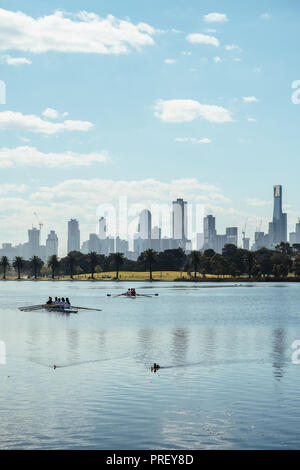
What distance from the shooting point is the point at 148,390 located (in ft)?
124

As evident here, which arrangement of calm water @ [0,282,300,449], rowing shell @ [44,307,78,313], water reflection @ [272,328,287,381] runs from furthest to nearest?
rowing shell @ [44,307,78,313]
water reflection @ [272,328,287,381]
calm water @ [0,282,300,449]

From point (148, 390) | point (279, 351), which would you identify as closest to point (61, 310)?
point (279, 351)

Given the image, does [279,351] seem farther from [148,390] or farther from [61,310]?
[61,310]

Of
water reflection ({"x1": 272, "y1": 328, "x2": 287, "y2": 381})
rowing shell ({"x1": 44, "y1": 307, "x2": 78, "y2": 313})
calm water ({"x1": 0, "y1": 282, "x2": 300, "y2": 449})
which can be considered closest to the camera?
calm water ({"x1": 0, "y1": 282, "x2": 300, "y2": 449})

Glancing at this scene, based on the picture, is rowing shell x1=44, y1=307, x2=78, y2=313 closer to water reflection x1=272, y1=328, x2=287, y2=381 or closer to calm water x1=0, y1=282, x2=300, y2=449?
calm water x1=0, y1=282, x2=300, y2=449

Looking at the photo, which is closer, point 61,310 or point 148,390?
point 148,390

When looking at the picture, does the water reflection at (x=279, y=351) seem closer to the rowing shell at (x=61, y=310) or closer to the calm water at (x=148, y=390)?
the calm water at (x=148, y=390)

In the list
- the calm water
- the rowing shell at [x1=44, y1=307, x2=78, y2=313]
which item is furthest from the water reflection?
the rowing shell at [x1=44, y1=307, x2=78, y2=313]

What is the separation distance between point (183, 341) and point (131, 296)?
347ft

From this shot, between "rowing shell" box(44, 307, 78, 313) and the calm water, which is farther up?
the calm water

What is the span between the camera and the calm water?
27922 mm

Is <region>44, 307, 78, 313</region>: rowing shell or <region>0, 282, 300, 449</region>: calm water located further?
<region>44, 307, 78, 313</region>: rowing shell

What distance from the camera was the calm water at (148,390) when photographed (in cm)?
2792

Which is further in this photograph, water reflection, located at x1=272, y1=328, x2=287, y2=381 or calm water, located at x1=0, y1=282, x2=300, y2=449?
water reflection, located at x1=272, y1=328, x2=287, y2=381
